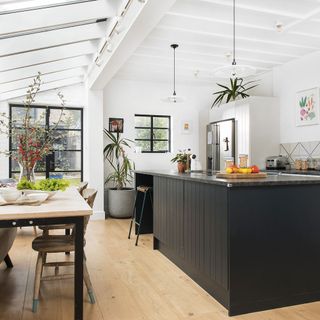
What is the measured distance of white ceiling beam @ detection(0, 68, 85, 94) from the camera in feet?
18.1

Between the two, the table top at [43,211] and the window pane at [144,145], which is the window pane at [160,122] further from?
the table top at [43,211]

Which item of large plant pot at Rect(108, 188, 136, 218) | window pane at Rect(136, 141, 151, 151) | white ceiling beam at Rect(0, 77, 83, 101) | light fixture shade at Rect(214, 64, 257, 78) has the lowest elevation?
large plant pot at Rect(108, 188, 136, 218)

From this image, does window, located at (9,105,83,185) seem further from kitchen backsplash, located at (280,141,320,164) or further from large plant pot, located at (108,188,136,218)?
kitchen backsplash, located at (280,141,320,164)

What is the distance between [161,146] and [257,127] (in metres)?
2.23

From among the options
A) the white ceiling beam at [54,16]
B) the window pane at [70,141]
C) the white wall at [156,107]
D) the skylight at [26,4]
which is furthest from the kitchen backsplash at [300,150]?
the skylight at [26,4]

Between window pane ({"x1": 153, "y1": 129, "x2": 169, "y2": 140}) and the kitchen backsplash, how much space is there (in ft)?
8.22

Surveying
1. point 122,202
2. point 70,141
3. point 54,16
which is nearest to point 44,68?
point 54,16

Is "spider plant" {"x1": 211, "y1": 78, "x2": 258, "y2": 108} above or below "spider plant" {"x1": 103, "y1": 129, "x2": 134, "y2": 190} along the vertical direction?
above

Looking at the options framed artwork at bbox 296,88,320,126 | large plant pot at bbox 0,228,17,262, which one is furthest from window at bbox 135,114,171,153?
large plant pot at bbox 0,228,17,262

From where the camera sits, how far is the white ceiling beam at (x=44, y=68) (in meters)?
5.00

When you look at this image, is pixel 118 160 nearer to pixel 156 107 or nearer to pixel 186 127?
pixel 156 107

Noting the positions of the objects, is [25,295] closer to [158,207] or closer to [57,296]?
[57,296]

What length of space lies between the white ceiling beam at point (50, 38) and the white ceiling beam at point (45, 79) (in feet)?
4.48

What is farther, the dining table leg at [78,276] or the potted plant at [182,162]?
the potted plant at [182,162]
